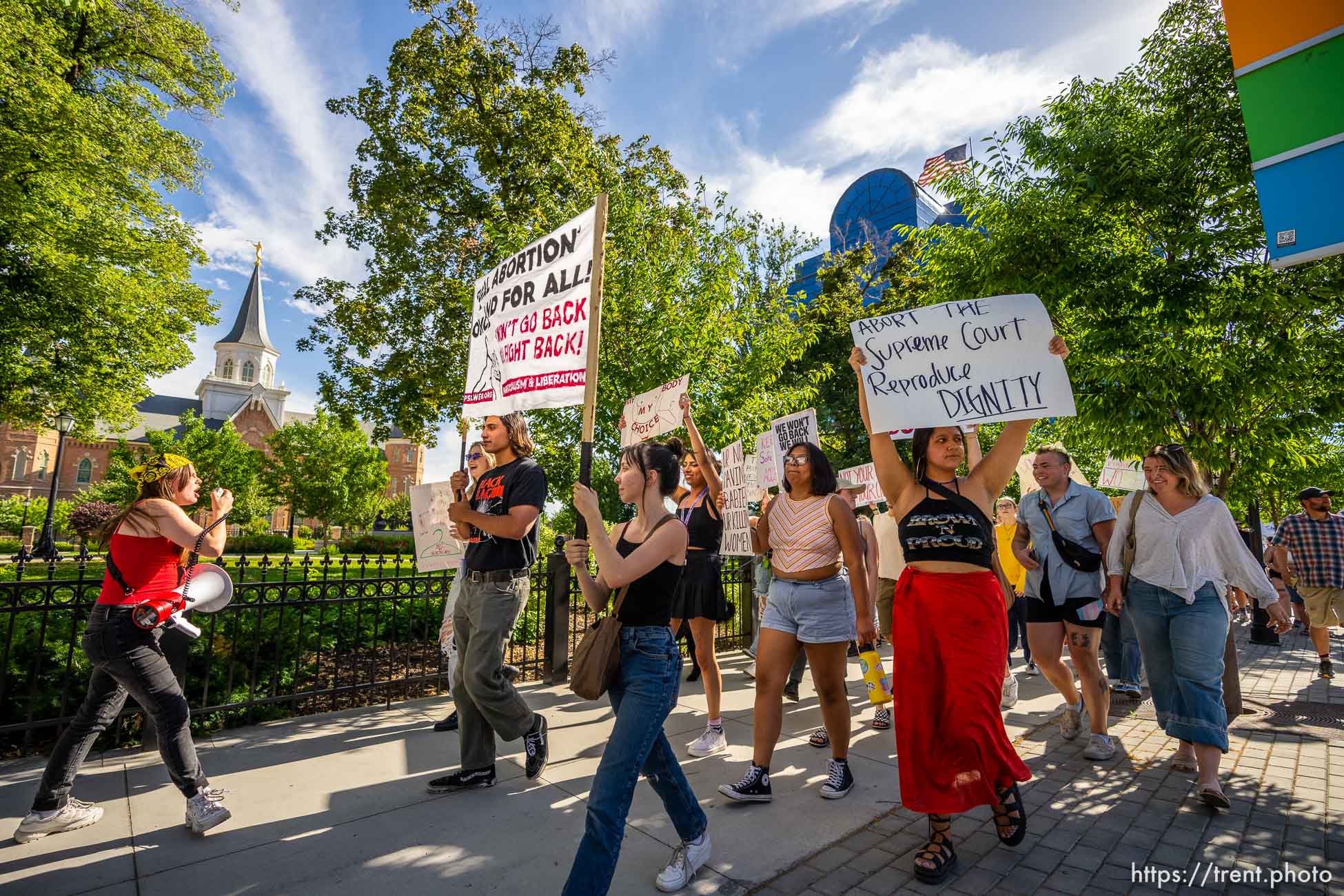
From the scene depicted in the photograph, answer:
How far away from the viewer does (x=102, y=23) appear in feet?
46.7

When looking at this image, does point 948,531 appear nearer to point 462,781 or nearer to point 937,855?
point 937,855

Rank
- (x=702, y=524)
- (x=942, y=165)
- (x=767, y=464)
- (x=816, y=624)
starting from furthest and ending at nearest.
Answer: (x=942, y=165) → (x=767, y=464) → (x=702, y=524) → (x=816, y=624)

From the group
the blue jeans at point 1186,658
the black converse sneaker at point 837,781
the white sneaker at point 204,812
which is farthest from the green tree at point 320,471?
the blue jeans at point 1186,658

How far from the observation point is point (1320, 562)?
7.58 metres

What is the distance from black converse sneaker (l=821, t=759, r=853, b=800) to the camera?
3.69 metres

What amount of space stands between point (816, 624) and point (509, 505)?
75.1 inches

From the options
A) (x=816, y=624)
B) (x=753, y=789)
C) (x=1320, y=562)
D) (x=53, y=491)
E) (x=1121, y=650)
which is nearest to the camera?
(x=753, y=789)

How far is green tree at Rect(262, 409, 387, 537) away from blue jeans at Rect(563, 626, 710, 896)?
42996 mm

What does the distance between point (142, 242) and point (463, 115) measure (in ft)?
27.0

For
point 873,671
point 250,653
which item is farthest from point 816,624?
point 250,653

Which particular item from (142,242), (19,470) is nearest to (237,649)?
(142,242)

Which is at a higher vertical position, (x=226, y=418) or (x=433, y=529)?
(x=226, y=418)

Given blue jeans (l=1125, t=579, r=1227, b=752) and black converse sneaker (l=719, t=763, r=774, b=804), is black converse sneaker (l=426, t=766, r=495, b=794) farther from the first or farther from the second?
blue jeans (l=1125, t=579, r=1227, b=752)

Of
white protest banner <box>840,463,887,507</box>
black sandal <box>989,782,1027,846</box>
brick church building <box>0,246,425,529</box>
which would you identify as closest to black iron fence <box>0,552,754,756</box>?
black sandal <box>989,782,1027,846</box>
